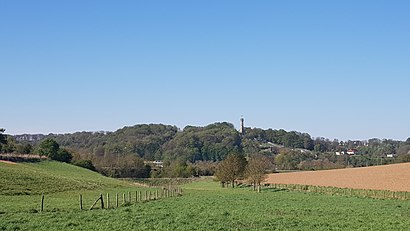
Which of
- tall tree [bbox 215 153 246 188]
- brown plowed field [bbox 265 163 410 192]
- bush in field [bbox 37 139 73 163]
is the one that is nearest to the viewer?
brown plowed field [bbox 265 163 410 192]

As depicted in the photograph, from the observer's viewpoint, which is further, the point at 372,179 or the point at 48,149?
the point at 48,149

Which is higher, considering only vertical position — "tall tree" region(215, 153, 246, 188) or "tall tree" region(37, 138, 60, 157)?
"tall tree" region(37, 138, 60, 157)

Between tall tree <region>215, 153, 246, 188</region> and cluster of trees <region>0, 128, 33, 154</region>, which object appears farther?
cluster of trees <region>0, 128, 33, 154</region>

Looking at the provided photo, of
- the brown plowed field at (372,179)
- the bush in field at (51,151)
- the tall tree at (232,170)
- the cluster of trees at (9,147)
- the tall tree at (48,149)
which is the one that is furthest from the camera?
the bush in field at (51,151)

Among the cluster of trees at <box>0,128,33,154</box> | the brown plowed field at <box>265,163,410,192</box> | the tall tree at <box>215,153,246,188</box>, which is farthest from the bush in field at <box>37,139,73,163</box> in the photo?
the brown plowed field at <box>265,163,410,192</box>

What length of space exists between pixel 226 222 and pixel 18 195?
101ft

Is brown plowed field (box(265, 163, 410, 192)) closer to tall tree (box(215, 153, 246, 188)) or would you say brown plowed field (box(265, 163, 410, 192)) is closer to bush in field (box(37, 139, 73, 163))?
tall tree (box(215, 153, 246, 188))

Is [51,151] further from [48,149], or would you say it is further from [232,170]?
[232,170]

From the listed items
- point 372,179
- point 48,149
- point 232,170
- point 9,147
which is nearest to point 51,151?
point 48,149

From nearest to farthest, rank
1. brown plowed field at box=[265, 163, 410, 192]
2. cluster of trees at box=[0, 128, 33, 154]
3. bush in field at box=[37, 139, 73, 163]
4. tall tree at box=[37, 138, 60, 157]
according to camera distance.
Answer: brown plowed field at box=[265, 163, 410, 192] < cluster of trees at box=[0, 128, 33, 154] < tall tree at box=[37, 138, 60, 157] < bush in field at box=[37, 139, 73, 163]

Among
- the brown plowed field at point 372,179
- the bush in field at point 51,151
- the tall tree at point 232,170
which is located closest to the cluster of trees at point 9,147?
the bush in field at point 51,151

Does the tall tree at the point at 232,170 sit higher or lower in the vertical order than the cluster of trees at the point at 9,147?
lower

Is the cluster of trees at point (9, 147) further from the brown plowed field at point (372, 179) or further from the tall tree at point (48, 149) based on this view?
the brown plowed field at point (372, 179)

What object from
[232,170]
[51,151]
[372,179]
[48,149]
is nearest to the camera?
[372,179]
